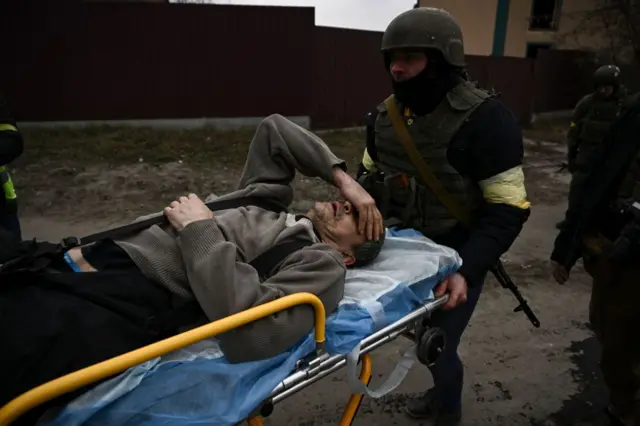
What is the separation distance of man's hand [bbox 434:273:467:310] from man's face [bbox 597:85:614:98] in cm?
459

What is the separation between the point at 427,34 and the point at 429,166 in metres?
0.54

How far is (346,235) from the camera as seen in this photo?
229cm

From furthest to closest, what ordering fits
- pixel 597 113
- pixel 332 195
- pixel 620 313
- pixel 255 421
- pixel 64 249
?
pixel 332 195 → pixel 597 113 → pixel 620 313 → pixel 64 249 → pixel 255 421

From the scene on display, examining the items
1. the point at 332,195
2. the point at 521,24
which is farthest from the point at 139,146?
the point at 521,24

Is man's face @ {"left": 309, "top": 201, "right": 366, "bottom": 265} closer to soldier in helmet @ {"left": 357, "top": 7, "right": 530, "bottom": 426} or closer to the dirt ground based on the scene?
soldier in helmet @ {"left": 357, "top": 7, "right": 530, "bottom": 426}

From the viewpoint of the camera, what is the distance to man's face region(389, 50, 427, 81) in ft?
7.25

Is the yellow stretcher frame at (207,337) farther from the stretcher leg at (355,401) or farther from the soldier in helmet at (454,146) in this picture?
the soldier in helmet at (454,146)

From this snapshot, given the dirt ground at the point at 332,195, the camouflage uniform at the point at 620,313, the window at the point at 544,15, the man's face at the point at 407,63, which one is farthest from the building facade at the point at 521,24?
the man's face at the point at 407,63

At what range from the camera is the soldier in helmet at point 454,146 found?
7.15ft

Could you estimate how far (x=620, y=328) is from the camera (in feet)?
8.07

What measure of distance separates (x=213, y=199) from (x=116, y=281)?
27.4 inches

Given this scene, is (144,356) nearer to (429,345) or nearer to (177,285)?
(177,285)

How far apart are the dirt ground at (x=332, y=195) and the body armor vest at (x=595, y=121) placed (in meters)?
0.92

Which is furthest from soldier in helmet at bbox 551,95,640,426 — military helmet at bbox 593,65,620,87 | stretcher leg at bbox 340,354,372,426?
military helmet at bbox 593,65,620,87
